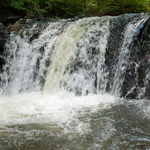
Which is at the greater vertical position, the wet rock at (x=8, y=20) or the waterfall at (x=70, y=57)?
the wet rock at (x=8, y=20)

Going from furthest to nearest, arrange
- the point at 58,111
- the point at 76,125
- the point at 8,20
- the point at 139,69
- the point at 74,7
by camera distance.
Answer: the point at 74,7 < the point at 8,20 < the point at 139,69 < the point at 58,111 < the point at 76,125

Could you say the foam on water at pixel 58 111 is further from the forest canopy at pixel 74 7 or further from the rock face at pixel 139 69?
the forest canopy at pixel 74 7

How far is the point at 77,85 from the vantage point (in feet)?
16.6

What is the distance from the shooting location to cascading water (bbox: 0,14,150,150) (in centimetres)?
242

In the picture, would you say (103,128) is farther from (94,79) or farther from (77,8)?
(77,8)

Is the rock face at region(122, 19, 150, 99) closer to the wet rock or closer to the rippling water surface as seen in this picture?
the rippling water surface

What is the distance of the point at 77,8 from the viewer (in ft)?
32.4

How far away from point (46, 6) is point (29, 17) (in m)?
1.88

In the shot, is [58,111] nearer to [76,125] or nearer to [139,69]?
[76,125]

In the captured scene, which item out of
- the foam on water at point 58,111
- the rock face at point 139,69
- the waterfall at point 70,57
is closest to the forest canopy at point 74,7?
the waterfall at point 70,57

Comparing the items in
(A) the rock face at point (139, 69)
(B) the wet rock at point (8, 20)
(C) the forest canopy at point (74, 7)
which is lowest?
(A) the rock face at point (139, 69)

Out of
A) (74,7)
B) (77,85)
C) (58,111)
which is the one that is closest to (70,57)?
(77,85)

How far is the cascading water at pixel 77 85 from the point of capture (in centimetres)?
242

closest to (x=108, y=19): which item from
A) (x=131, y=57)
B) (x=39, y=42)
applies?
(x=131, y=57)
